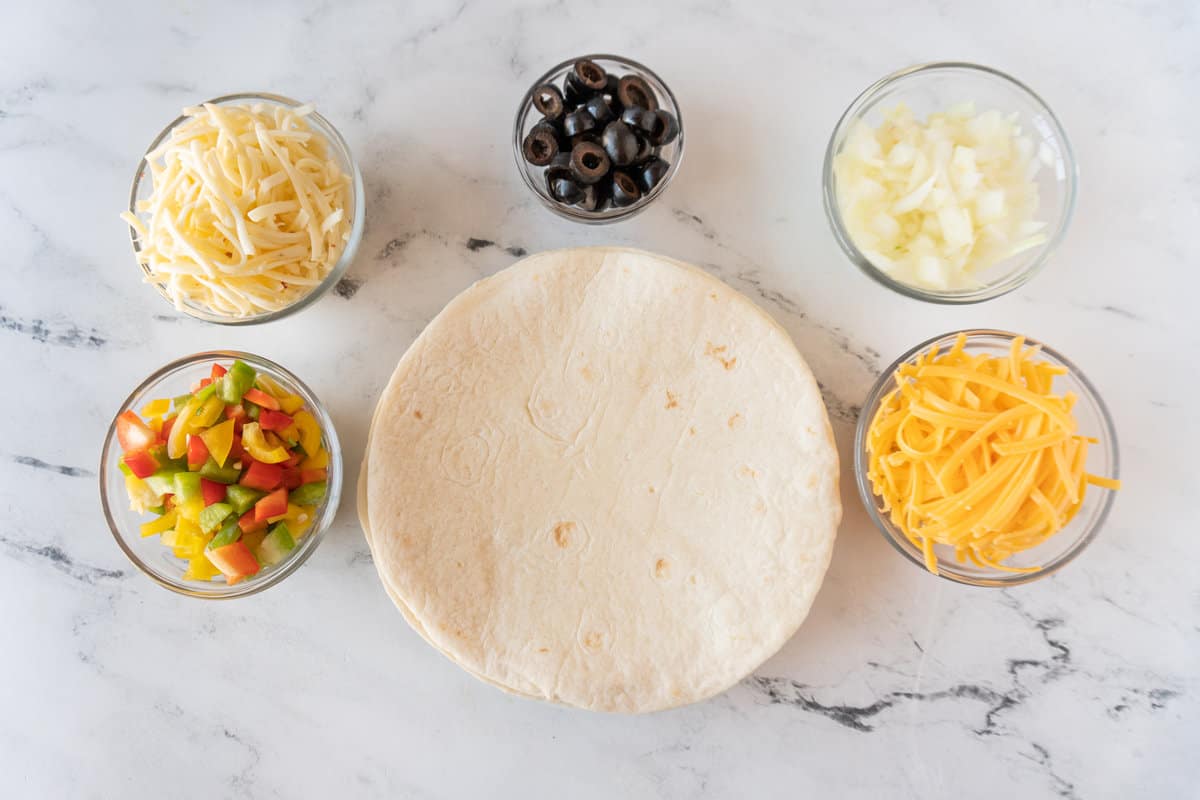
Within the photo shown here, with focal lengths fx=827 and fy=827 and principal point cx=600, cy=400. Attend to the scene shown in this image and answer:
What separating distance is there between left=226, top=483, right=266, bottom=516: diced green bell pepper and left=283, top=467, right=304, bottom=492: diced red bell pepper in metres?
0.09

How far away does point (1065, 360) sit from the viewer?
7.25 ft

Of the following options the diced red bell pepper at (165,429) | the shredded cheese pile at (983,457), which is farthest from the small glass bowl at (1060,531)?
the diced red bell pepper at (165,429)

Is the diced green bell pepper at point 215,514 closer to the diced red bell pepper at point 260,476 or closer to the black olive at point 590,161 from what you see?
the diced red bell pepper at point 260,476

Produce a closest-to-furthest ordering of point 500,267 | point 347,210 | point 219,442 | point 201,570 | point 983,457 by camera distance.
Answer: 1. point 983,457
2. point 219,442
3. point 201,570
4. point 347,210
5. point 500,267

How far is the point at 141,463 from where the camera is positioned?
2.10 metres

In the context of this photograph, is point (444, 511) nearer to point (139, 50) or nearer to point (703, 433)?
point (703, 433)

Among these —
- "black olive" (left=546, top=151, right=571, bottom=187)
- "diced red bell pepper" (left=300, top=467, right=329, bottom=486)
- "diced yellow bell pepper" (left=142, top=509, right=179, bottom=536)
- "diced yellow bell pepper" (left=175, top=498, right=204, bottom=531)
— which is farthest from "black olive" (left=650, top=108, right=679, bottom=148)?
"diced yellow bell pepper" (left=142, top=509, right=179, bottom=536)

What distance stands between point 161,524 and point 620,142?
1.57 metres

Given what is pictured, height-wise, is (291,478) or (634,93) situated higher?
(634,93)

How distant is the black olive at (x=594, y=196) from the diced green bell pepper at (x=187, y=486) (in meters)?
1.22

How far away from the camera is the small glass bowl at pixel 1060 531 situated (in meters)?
2.20

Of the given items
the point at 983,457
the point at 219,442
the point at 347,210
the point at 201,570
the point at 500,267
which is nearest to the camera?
the point at 983,457

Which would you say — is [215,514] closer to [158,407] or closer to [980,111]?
[158,407]

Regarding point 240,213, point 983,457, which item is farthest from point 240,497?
point 983,457
